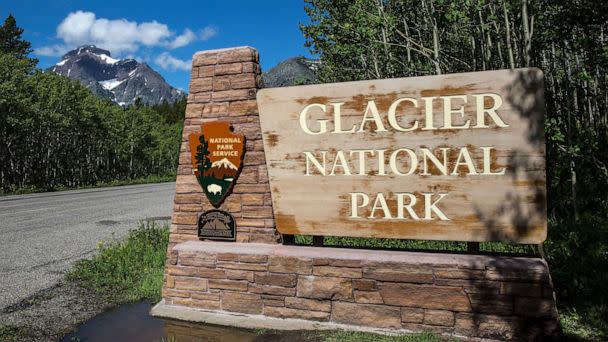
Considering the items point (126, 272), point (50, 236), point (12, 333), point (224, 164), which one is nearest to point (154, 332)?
point (12, 333)

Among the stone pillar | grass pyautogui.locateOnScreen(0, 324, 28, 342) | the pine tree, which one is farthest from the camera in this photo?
the pine tree

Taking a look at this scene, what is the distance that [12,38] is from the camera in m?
49.7

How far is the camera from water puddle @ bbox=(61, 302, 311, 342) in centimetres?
385

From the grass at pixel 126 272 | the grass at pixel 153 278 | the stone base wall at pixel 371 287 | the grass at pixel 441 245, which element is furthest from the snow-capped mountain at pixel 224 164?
the grass at pixel 126 272

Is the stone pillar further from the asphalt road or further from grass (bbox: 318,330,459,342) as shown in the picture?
the asphalt road

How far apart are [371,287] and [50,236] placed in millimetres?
7388

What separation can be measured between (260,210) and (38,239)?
239 inches

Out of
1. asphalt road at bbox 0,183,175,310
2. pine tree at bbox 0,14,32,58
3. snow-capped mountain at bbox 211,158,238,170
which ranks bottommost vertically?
asphalt road at bbox 0,183,175,310

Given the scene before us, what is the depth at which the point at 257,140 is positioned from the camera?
14.7ft

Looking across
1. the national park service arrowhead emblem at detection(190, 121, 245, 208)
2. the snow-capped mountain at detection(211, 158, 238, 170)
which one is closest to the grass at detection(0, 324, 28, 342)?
the national park service arrowhead emblem at detection(190, 121, 245, 208)

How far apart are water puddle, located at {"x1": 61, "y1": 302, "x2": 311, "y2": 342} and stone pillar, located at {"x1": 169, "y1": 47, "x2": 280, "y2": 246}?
2.92 feet

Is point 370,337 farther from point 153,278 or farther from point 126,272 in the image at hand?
point 126,272

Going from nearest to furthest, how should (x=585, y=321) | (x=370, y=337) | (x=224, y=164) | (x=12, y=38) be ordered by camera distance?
(x=370, y=337), (x=585, y=321), (x=224, y=164), (x=12, y=38)

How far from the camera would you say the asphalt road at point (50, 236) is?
18.3 ft
